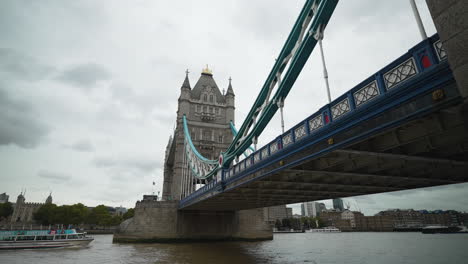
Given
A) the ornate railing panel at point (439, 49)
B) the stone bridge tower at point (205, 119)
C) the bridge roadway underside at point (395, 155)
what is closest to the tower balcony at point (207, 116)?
the stone bridge tower at point (205, 119)

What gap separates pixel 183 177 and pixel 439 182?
102 ft

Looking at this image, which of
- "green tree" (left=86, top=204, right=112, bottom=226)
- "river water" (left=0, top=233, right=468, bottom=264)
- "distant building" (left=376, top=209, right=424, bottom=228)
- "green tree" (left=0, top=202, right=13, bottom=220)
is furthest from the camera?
"distant building" (left=376, top=209, right=424, bottom=228)

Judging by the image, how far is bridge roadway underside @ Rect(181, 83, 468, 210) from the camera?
18.0 feet

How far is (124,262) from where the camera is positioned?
15.5 meters

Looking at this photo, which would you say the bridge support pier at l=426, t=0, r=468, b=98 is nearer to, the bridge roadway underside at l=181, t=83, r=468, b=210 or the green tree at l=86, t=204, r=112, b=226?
the bridge roadway underside at l=181, t=83, r=468, b=210

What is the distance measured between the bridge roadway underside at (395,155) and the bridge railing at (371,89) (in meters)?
0.44

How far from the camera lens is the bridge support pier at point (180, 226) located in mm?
29578

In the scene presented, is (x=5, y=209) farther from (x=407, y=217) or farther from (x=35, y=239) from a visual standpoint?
(x=407, y=217)

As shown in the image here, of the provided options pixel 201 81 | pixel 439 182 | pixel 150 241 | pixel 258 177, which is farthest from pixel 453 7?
pixel 201 81

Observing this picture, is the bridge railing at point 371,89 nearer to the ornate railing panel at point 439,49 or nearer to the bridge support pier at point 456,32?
the ornate railing panel at point 439,49

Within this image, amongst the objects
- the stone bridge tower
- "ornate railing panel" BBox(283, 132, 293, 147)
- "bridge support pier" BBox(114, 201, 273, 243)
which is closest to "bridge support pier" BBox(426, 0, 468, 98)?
"ornate railing panel" BBox(283, 132, 293, 147)

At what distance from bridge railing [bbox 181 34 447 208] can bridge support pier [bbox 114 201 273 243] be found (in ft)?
79.1

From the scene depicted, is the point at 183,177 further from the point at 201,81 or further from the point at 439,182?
the point at 439,182

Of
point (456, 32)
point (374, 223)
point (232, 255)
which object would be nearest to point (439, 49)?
point (456, 32)
